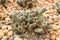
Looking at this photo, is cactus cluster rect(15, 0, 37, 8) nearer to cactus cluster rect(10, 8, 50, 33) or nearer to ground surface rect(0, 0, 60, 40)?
ground surface rect(0, 0, 60, 40)

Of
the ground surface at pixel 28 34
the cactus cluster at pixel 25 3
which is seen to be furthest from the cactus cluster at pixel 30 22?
the cactus cluster at pixel 25 3

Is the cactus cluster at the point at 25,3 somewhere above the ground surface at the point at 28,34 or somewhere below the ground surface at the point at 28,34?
above

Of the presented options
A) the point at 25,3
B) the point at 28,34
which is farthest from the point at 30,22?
the point at 25,3

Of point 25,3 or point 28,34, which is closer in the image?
point 28,34

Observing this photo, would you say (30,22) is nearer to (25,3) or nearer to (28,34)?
(28,34)

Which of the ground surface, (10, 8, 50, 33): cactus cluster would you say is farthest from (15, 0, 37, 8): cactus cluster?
(10, 8, 50, 33): cactus cluster

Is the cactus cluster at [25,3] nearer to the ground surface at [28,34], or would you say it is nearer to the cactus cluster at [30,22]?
the ground surface at [28,34]

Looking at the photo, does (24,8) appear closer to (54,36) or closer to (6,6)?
(6,6)

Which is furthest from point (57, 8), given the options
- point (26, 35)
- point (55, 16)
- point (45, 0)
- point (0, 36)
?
point (0, 36)
